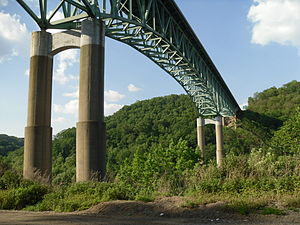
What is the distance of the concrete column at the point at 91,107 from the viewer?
1244cm

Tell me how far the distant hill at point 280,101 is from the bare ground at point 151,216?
6681cm

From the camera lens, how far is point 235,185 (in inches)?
343

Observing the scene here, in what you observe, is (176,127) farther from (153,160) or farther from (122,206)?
(122,206)

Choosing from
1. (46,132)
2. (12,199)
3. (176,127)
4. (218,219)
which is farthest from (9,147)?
(218,219)

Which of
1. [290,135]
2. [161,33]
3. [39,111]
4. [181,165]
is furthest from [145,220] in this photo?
[290,135]

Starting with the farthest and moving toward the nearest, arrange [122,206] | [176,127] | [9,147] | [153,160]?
[176,127]
[9,147]
[153,160]
[122,206]

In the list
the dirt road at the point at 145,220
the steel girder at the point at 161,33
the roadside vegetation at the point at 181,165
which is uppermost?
the steel girder at the point at 161,33

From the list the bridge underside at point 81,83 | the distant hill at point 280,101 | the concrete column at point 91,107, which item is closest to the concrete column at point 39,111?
the bridge underside at point 81,83

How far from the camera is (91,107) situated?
12.8 metres

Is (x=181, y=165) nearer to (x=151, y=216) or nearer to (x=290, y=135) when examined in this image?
(x=290, y=135)

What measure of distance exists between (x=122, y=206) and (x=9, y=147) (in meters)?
69.7

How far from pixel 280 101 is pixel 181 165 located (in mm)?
55355

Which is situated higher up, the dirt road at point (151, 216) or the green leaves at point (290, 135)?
the green leaves at point (290, 135)

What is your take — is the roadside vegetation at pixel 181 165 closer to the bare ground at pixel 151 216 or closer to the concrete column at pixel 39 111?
the bare ground at pixel 151 216
